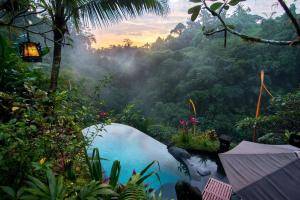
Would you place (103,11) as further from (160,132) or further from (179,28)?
(179,28)

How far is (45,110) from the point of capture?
313cm

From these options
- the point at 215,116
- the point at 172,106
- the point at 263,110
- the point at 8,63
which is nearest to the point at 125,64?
the point at 172,106

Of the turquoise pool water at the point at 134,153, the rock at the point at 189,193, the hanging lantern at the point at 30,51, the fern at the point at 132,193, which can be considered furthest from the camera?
the turquoise pool water at the point at 134,153

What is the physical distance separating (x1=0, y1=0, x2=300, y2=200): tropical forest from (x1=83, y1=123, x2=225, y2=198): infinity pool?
0.13 feet

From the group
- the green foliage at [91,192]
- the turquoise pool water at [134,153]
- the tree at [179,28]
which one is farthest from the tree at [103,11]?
the tree at [179,28]

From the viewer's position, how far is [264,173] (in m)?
3.52

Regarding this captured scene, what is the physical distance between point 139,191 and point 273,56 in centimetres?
1823

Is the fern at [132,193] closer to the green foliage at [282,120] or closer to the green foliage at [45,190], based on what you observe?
the green foliage at [45,190]

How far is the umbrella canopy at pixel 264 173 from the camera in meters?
3.24

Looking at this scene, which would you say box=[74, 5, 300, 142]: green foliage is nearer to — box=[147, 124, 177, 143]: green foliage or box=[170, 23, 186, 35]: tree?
box=[147, 124, 177, 143]: green foliage

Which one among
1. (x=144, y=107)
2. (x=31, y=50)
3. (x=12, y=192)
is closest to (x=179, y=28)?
(x=144, y=107)

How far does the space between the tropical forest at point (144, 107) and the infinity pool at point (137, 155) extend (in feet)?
0.13

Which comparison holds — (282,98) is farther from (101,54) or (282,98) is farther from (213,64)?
(101,54)

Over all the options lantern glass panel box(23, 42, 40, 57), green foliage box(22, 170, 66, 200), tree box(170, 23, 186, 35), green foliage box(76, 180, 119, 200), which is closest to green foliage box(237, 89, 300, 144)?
lantern glass panel box(23, 42, 40, 57)
